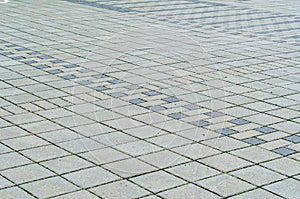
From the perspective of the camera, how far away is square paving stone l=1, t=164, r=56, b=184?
520cm

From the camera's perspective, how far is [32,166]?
5.46 metres

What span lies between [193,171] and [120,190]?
2.51ft

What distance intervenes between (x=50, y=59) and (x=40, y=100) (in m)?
2.14

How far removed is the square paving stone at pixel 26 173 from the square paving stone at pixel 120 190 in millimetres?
531

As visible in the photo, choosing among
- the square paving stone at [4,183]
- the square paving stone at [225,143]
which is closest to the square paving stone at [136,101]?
the square paving stone at [225,143]

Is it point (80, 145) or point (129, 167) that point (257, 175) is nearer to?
point (129, 167)

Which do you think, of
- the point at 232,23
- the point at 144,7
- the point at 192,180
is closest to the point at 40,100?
the point at 192,180

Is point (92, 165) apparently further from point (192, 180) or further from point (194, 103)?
point (194, 103)

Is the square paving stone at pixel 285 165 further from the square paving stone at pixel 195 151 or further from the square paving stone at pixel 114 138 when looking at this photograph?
the square paving stone at pixel 114 138

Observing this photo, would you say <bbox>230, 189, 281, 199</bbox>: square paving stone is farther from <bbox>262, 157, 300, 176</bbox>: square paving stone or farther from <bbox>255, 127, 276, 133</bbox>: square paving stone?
<bbox>255, 127, 276, 133</bbox>: square paving stone

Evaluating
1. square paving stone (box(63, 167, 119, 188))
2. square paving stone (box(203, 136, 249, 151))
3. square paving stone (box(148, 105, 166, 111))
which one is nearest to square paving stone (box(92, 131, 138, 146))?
square paving stone (box(63, 167, 119, 188))

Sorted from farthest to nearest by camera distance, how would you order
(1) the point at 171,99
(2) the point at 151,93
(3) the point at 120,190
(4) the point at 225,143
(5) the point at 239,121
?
(2) the point at 151,93 < (1) the point at 171,99 < (5) the point at 239,121 < (4) the point at 225,143 < (3) the point at 120,190

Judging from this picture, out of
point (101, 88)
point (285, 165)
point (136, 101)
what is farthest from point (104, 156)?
point (101, 88)

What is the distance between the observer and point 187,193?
5.00 metres
